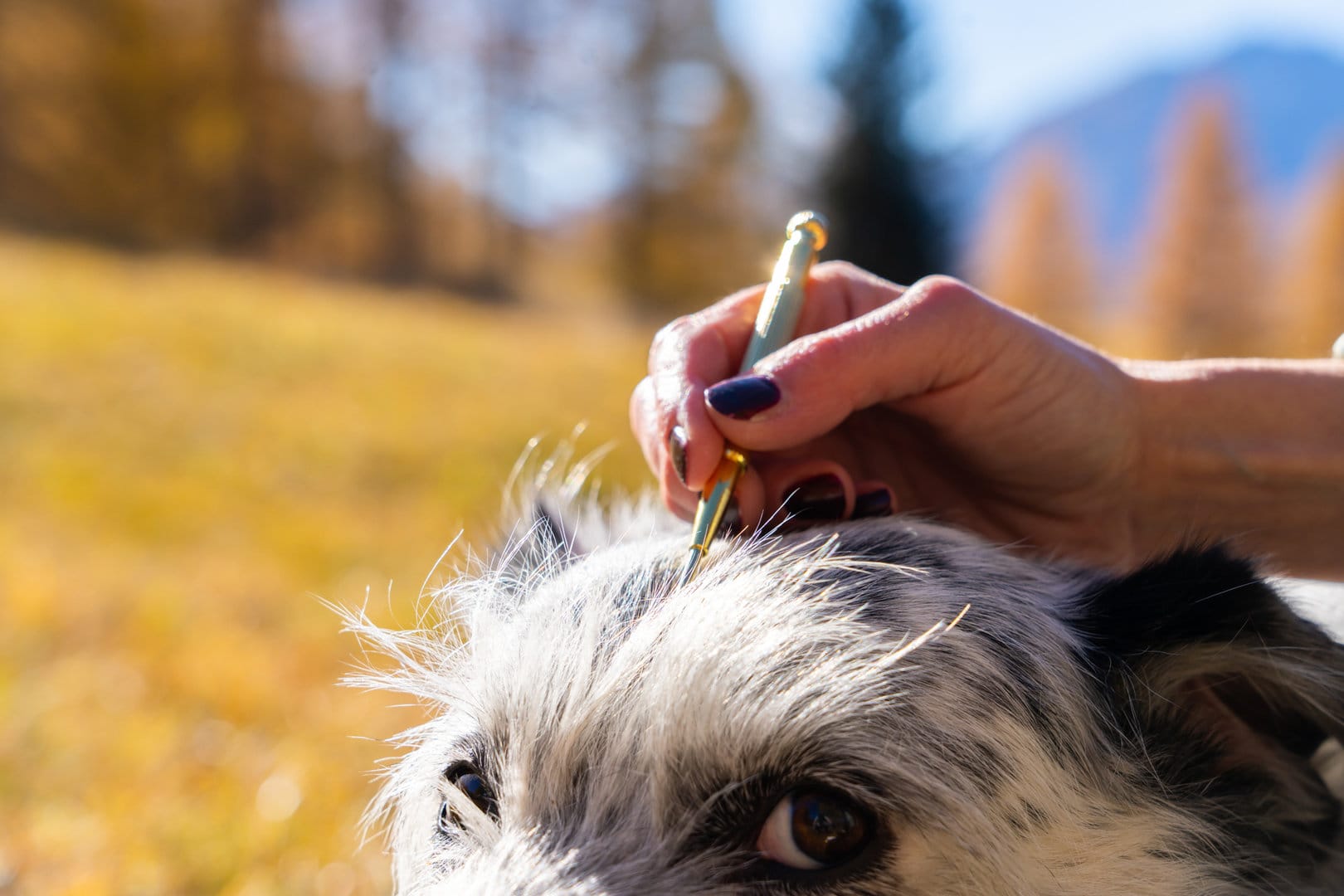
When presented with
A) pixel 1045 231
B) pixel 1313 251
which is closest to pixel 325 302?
pixel 1313 251

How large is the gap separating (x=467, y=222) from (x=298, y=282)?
14.1 m

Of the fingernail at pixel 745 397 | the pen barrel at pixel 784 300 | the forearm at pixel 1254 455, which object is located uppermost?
the pen barrel at pixel 784 300

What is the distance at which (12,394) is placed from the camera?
495 inches

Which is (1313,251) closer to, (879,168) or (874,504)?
(879,168)

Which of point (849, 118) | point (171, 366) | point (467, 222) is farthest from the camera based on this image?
point (467, 222)

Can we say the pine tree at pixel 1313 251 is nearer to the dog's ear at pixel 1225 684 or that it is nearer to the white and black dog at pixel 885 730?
the dog's ear at pixel 1225 684

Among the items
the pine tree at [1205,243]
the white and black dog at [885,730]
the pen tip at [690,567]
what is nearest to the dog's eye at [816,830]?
the white and black dog at [885,730]

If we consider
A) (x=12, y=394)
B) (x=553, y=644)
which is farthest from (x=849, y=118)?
(x=553, y=644)

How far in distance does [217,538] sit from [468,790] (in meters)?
7.45

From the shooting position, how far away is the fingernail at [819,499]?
2627 millimetres

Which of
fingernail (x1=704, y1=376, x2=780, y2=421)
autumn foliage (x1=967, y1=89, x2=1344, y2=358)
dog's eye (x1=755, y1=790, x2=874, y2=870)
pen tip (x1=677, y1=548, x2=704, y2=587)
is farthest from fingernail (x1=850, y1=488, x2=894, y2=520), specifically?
autumn foliage (x1=967, y1=89, x2=1344, y2=358)

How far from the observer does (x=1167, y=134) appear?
44781 mm

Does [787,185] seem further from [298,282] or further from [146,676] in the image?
[146,676]

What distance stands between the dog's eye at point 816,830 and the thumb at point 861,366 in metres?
0.89
